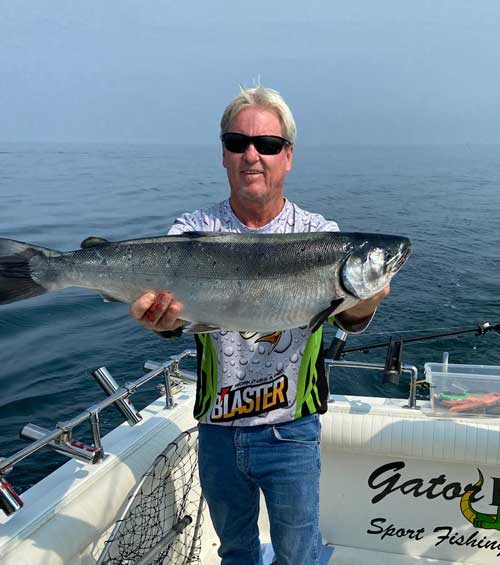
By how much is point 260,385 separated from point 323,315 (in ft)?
1.81

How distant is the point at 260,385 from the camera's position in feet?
10.1

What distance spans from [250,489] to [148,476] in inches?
40.0

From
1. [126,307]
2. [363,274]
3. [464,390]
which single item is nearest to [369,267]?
[363,274]

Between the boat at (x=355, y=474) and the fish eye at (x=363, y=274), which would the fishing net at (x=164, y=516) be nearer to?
the boat at (x=355, y=474)

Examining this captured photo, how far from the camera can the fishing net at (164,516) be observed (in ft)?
12.1

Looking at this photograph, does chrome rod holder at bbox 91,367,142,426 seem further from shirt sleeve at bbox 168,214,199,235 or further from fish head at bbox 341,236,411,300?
fish head at bbox 341,236,411,300

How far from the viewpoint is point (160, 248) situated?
10.4ft

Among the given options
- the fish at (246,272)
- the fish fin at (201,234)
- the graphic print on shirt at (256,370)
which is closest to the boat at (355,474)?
the graphic print on shirt at (256,370)

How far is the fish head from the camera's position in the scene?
9.87ft

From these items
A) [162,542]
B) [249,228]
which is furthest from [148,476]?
[249,228]

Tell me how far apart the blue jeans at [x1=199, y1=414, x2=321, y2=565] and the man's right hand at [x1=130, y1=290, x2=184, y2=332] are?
691 mm

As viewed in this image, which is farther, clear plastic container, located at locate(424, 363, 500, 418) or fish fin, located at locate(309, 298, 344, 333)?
clear plastic container, located at locate(424, 363, 500, 418)

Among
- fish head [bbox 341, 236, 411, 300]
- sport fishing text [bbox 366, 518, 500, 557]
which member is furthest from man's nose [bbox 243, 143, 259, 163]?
sport fishing text [bbox 366, 518, 500, 557]

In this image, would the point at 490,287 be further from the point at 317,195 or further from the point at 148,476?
the point at 317,195
